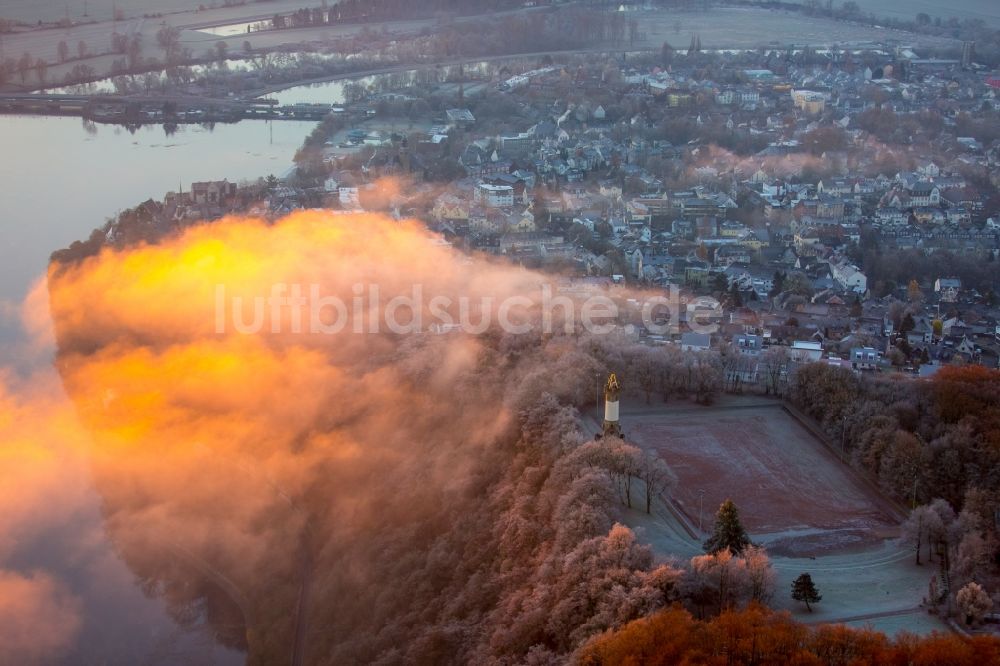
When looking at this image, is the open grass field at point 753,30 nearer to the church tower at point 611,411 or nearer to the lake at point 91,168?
the lake at point 91,168

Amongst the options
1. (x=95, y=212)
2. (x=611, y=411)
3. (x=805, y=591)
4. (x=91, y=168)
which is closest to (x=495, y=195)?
(x=95, y=212)

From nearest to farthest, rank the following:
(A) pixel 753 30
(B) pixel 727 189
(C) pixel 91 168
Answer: (B) pixel 727 189, (C) pixel 91 168, (A) pixel 753 30

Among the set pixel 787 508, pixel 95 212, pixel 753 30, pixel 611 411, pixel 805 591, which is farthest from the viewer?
pixel 753 30

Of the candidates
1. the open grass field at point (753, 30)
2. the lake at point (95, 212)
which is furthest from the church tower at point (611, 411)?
the open grass field at point (753, 30)

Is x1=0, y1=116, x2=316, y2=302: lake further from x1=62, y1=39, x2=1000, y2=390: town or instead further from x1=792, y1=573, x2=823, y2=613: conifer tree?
x1=792, y1=573, x2=823, y2=613: conifer tree

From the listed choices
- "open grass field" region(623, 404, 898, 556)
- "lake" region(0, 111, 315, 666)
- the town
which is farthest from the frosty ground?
"lake" region(0, 111, 315, 666)

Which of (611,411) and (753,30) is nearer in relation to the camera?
(611,411)

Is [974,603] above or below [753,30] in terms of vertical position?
below

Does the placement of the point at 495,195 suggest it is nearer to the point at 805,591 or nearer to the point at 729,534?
the point at 729,534

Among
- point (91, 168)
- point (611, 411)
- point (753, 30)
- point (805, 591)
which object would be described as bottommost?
point (91, 168)

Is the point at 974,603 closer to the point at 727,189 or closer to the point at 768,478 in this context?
the point at 768,478
